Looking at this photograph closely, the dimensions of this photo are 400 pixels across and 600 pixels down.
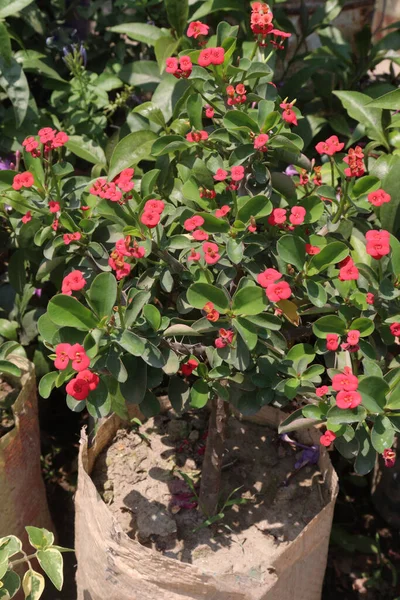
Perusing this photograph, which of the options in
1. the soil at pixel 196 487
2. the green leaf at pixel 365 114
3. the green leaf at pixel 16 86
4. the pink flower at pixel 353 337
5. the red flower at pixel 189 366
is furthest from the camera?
the green leaf at pixel 16 86

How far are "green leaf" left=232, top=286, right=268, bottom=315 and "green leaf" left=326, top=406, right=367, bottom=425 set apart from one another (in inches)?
7.4

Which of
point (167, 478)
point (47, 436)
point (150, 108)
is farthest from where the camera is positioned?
point (47, 436)

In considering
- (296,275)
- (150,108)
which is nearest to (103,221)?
(150,108)

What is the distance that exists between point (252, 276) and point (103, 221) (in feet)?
1.09

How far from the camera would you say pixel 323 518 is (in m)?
1.50

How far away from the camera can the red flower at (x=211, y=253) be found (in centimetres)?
120

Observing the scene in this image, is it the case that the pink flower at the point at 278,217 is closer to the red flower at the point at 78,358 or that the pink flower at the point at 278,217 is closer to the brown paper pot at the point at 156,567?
the red flower at the point at 78,358

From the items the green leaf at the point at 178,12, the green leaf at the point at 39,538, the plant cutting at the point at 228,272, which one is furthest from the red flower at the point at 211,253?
the green leaf at the point at 178,12

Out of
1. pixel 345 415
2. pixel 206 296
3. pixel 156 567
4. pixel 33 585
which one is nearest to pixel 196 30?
pixel 206 296

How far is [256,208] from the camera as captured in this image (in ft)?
4.17

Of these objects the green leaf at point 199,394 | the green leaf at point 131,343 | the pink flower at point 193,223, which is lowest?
the green leaf at point 199,394

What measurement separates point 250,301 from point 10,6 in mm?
1028

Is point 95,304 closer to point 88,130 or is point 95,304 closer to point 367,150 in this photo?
point 367,150

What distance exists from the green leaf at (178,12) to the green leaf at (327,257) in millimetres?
867
